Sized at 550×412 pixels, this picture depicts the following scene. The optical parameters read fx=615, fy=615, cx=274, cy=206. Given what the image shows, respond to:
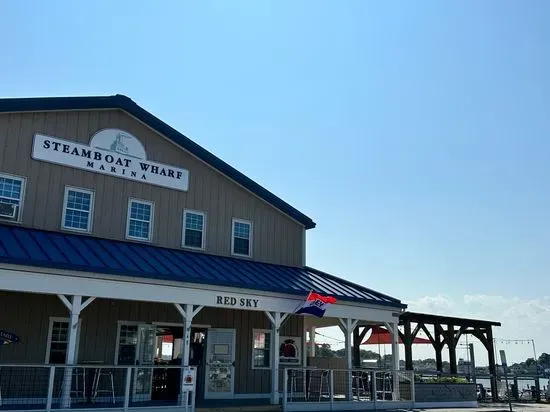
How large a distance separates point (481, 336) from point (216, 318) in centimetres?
1476

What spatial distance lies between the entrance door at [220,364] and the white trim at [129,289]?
2.53m

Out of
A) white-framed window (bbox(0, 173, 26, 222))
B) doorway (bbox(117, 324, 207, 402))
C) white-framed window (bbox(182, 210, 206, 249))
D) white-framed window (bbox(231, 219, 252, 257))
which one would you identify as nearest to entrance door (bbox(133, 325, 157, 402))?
doorway (bbox(117, 324, 207, 402))

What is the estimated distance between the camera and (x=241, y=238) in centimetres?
2064

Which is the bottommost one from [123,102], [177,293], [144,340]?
[144,340]

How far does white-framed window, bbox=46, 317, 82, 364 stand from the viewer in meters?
16.0

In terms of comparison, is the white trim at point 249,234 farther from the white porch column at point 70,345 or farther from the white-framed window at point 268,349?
the white porch column at point 70,345

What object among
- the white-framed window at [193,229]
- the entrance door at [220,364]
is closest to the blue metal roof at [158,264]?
the white-framed window at [193,229]

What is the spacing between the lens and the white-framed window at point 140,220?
18.2 meters

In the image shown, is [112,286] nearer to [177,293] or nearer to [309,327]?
[177,293]

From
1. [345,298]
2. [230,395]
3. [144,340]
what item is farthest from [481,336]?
[144,340]

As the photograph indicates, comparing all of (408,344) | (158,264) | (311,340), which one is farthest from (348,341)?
(408,344)

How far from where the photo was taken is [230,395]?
18.6 metres

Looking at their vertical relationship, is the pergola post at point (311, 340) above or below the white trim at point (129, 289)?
below

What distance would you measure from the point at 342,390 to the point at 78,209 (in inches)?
432
